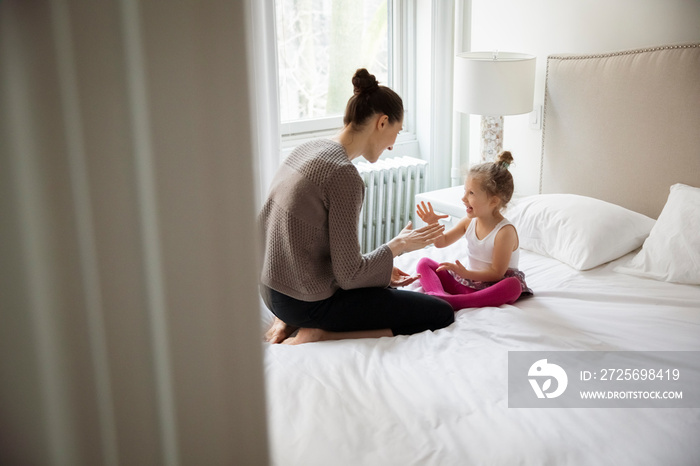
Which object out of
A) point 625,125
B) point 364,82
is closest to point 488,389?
point 364,82

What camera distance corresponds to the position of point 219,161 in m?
0.36

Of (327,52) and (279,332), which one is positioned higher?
(327,52)

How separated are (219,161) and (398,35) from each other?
3567mm

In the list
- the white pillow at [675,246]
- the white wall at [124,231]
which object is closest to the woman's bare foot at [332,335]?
the white pillow at [675,246]

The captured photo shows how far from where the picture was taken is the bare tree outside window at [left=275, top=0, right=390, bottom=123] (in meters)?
3.34

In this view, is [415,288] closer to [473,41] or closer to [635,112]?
[635,112]

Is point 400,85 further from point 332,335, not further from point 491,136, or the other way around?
point 332,335

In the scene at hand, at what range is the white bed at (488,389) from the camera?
1.29 meters

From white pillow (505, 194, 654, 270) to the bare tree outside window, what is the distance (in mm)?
1443

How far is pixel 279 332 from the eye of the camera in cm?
210

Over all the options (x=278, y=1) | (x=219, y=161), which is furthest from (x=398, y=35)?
(x=219, y=161)

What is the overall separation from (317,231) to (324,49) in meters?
1.87

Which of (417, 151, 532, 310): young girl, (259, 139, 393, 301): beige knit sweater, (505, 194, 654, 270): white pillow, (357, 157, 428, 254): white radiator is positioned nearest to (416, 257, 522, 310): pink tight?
(417, 151, 532, 310): young girl

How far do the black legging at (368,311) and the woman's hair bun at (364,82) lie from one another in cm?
67
